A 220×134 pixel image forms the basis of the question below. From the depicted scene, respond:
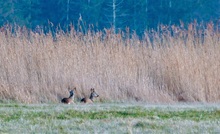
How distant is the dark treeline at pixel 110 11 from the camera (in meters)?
32.7

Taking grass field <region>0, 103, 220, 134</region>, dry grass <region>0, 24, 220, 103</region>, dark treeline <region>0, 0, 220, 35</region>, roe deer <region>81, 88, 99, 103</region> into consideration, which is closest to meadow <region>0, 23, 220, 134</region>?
dry grass <region>0, 24, 220, 103</region>

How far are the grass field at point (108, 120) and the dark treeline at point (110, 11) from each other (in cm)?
2141

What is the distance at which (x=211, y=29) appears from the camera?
563 inches

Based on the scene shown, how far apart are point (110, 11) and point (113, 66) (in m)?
21.1

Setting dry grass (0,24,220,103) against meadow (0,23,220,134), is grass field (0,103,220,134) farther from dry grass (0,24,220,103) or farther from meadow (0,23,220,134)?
dry grass (0,24,220,103)

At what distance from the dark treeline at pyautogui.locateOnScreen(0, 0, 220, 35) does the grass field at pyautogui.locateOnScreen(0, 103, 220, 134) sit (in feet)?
70.3

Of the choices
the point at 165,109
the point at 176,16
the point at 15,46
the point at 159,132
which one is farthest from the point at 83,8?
the point at 159,132

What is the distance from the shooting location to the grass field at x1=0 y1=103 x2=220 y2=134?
8.40m

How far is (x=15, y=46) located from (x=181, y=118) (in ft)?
17.8

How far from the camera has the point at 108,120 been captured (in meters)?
9.23

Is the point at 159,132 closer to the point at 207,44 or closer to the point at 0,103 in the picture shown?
the point at 0,103

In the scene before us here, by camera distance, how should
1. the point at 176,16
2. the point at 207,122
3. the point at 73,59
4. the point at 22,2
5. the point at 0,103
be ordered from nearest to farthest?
the point at 207,122 → the point at 0,103 → the point at 73,59 → the point at 176,16 → the point at 22,2

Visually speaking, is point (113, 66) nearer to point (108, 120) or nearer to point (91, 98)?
point (91, 98)

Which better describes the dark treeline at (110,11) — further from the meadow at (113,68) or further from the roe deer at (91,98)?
the roe deer at (91,98)
